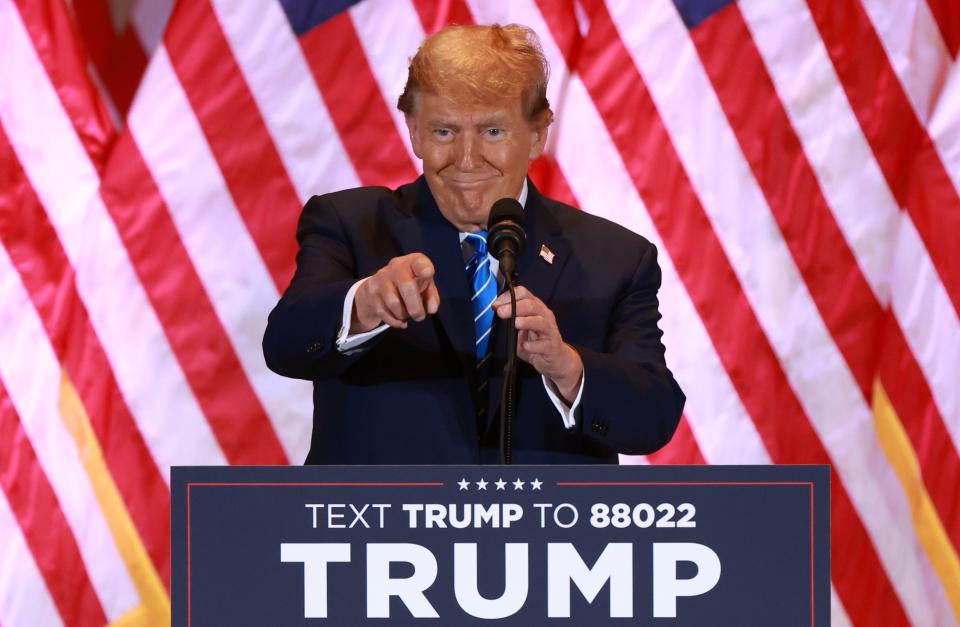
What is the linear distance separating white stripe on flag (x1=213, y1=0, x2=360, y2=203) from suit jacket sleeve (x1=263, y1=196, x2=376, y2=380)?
3.19ft

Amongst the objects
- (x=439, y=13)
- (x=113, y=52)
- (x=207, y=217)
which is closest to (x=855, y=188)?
(x=439, y=13)

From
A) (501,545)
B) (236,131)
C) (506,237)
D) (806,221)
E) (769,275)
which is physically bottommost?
(501,545)

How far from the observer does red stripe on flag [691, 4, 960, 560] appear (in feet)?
9.25

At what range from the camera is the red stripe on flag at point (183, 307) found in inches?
109

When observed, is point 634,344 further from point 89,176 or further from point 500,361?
point 89,176

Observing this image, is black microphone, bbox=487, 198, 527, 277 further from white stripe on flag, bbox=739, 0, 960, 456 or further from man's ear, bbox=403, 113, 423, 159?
white stripe on flag, bbox=739, 0, 960, 456

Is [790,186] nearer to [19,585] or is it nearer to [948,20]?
[948,20]

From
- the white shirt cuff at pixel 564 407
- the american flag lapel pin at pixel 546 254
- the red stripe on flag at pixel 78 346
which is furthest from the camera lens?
the red stripe on flag at pixel 78 346

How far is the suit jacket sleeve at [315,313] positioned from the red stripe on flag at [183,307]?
1.00m

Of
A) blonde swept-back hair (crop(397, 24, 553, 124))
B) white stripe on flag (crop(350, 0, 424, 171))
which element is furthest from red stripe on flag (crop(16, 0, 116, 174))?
blonde swept-back hair (crop(397, 24, 553, 124))

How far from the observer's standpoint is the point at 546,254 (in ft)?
6.02

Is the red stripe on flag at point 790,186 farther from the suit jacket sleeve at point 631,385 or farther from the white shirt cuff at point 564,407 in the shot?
the white shirt cuff at point 564,407

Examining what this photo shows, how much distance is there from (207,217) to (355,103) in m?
0.42

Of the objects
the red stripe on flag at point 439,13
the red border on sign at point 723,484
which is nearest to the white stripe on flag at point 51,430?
the red stripe on flag at point 439,13
